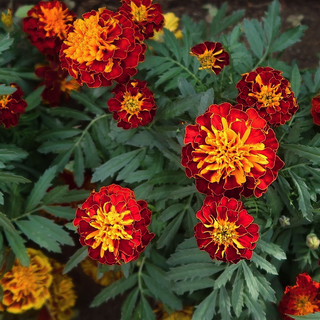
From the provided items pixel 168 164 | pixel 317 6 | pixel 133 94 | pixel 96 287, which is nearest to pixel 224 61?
pixel 133 94

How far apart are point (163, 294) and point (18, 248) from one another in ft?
1.53

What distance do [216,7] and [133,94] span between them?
1253 mm

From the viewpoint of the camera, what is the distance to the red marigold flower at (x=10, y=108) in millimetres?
1219

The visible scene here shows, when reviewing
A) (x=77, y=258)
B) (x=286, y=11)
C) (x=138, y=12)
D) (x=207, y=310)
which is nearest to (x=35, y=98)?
(x=138, y=12)

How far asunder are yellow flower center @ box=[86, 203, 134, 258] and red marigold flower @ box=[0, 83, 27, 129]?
504 mm

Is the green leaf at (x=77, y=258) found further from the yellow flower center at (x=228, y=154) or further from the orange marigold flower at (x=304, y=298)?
the orange marigold flower at (x=304, y=298)

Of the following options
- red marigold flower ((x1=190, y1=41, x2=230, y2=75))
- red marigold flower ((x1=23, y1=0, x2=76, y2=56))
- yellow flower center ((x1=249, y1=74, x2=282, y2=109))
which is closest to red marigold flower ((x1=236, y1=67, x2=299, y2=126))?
yellow flower center ((x1=249, y1=74, x2=282, y2=109))

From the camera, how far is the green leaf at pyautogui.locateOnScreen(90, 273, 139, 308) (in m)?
1.27

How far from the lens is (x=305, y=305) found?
110 cm

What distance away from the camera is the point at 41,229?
1247 mm

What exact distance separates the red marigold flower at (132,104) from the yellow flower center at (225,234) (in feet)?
1.23

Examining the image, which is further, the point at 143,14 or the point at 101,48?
the point at 143,14

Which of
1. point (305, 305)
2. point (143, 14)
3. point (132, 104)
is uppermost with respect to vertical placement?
point (143, 14)

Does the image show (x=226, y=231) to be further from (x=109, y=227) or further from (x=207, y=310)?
(x=207, y=310)
